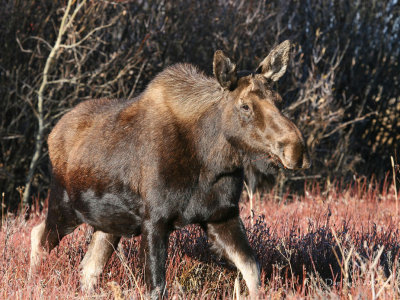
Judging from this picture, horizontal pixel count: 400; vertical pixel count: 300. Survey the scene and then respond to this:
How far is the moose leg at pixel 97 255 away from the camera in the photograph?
186 inches

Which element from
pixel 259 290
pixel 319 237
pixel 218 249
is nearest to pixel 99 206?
pixel 218 249

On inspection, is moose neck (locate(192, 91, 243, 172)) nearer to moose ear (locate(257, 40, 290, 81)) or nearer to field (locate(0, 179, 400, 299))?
moose ear (locate(257, 40, 290, 81))

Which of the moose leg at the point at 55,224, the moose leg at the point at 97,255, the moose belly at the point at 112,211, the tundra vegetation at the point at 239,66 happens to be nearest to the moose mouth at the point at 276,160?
the moose belly at the point at 112,211

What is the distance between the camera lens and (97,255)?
4863 mm

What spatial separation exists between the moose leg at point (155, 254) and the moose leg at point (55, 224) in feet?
3.94

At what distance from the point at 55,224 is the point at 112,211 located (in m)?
0.91

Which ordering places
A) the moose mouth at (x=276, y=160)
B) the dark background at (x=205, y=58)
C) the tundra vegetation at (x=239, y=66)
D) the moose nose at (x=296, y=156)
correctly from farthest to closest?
the dark background at (x=205, y=58)
the tundra vegetation at (x=239, y=66)
the moose mouth at (x=276, y=160)
the moose nose at (x=296, y=156)

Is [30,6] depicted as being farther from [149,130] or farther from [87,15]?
[149,130]

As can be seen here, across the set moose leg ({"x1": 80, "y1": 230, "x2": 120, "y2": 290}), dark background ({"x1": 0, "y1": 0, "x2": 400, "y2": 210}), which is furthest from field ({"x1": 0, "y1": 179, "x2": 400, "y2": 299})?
dark background ({"x1": 0, "y1": 0, "x2": 400, "y2": 210})

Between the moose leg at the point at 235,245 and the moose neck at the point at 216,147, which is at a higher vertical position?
the moose neck at the point at 216,147

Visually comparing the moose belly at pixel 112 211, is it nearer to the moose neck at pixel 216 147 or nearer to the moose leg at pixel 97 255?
the moose leg at pixel 97 255

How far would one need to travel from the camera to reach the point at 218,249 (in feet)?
13.8

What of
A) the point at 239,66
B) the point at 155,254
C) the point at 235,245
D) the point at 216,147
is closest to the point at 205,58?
the point at 239,66

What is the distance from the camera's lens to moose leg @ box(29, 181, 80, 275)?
16.1 feet
